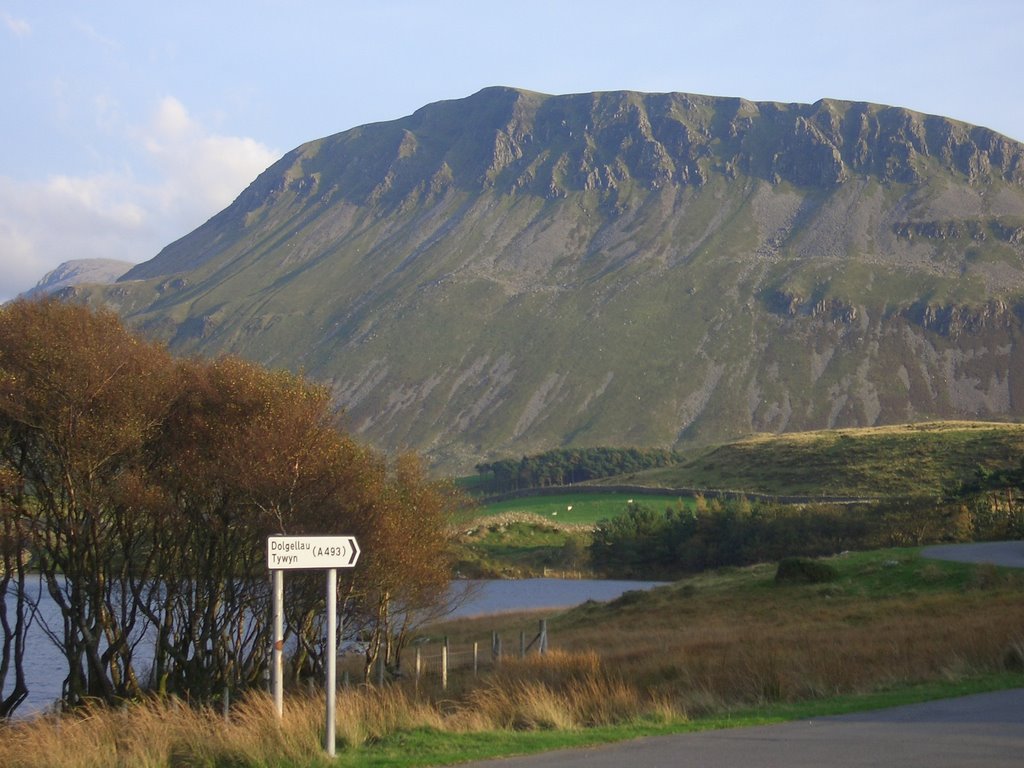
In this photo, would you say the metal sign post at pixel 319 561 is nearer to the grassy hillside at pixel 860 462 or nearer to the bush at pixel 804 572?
the bush at pixel 804 572

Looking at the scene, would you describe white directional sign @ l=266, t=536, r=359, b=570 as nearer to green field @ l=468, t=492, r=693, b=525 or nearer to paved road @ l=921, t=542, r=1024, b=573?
paved road @ l=921, t=542, r=1024, b=573

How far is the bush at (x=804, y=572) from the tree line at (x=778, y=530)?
16330 mm

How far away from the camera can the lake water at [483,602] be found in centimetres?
3747

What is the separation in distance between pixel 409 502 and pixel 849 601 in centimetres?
1574

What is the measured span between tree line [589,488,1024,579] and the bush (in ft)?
53.6

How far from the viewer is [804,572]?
144 feet

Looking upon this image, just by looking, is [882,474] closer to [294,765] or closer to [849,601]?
[849,601]

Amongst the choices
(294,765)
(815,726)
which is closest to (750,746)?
(815,726)

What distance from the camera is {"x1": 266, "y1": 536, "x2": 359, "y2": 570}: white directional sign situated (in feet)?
45.6

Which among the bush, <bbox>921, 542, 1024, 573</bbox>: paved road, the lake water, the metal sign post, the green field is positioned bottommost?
the green field

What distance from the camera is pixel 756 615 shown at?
3847cm

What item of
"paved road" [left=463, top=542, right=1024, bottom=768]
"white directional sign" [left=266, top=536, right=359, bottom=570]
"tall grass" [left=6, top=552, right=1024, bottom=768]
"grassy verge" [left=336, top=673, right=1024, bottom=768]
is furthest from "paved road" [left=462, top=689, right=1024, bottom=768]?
"white directional sign" [left=266, top=536, right=359, bottom=570]

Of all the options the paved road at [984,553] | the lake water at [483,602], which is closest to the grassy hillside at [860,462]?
the lake water at [483,602]

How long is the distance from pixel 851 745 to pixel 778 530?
6893 centimetres
